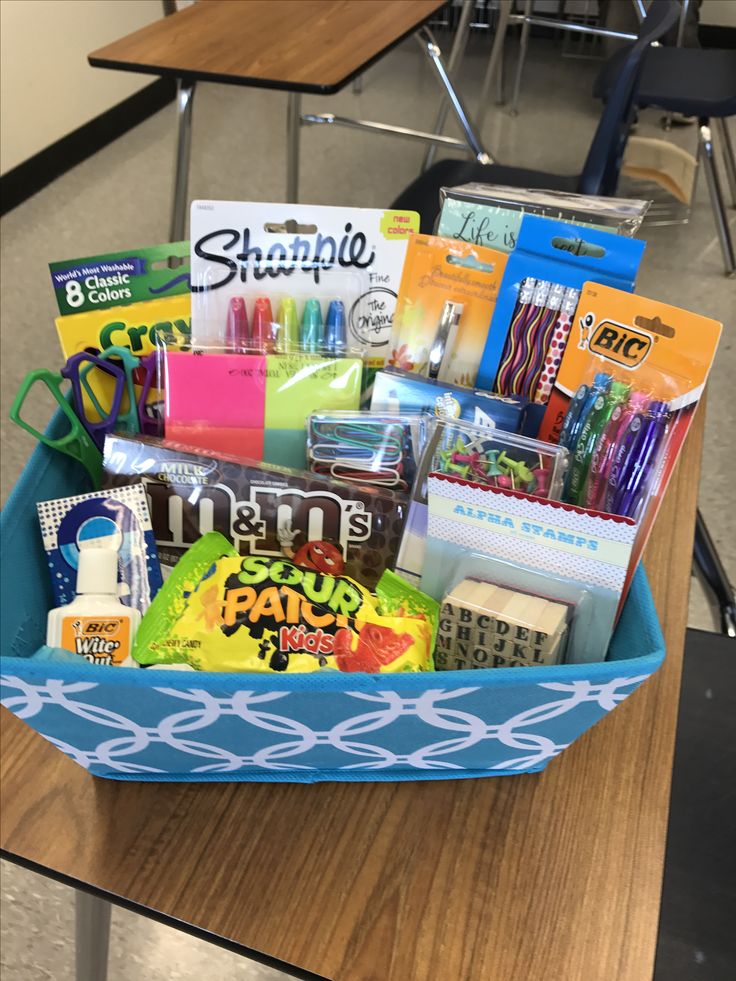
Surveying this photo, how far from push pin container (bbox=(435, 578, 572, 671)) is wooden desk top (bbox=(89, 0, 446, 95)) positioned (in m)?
1.39

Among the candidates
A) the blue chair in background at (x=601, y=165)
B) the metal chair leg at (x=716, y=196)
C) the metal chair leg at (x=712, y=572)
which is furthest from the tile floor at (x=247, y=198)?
the blue chair in background at (x=601, y=165)

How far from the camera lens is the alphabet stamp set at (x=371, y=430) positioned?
53 cm

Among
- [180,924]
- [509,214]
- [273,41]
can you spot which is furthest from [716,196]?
[180,924]

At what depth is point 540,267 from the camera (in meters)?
0.67

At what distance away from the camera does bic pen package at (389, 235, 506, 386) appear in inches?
27.9

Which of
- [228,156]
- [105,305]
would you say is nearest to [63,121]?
[228,156]

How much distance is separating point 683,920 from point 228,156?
313cm

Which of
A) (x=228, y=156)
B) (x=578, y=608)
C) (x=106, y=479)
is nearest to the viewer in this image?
(x=578, y=608)

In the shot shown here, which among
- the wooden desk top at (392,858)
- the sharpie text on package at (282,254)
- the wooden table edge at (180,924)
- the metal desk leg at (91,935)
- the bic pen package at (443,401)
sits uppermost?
the sharpie text on package at (282,254)

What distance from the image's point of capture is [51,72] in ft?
9.72

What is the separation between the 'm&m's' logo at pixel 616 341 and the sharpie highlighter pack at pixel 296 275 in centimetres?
17

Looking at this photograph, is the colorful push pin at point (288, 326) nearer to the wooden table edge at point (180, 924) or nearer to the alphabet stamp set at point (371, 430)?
the alphabet stamp set at point (371, 430)

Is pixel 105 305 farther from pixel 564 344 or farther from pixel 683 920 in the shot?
pixel 683 920

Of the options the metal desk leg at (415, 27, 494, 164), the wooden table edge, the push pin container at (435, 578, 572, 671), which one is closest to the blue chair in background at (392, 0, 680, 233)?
the metal desk leg at (415, 27, 494, 164)
